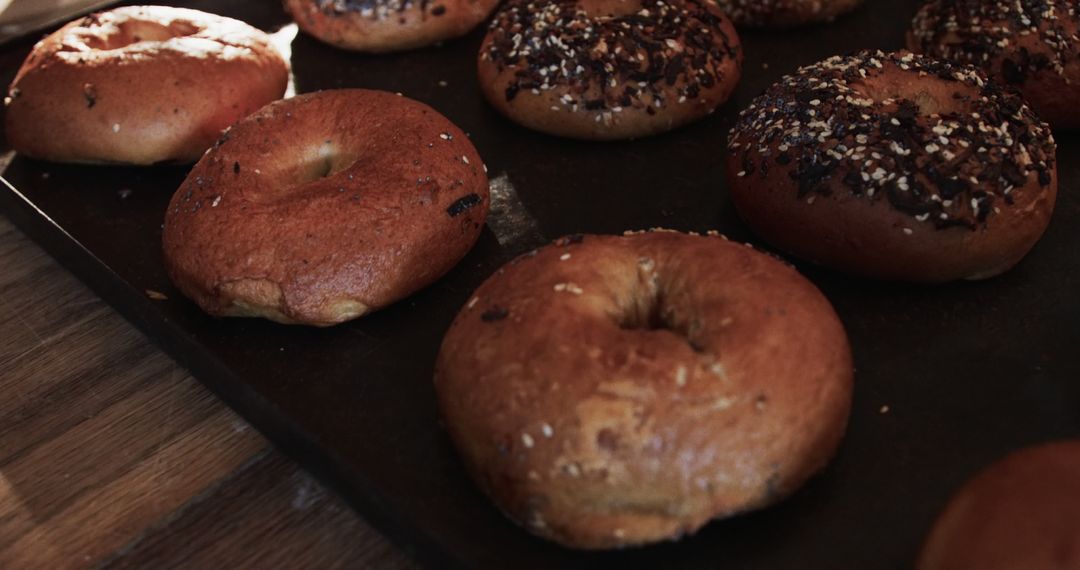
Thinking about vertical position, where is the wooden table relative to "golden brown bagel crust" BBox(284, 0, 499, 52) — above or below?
below

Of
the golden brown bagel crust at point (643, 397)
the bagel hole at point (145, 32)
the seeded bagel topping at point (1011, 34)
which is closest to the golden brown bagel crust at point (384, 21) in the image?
the bagel hole at point (145, 32)

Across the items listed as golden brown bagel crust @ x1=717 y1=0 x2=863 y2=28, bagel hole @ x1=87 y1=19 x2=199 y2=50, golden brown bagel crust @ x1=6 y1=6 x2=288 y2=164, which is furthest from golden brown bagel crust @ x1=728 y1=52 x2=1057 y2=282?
bagel hole @ x1=87 y1=19 x2=199 y2=50

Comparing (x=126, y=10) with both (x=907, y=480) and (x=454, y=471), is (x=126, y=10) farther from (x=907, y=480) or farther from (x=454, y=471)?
(x=907, y=480)

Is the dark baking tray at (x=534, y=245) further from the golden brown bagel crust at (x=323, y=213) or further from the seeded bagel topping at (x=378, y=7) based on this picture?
the seeded bagel topping at (x=378, y=7)

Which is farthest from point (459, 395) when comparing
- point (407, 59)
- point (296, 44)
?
point (296, 44)

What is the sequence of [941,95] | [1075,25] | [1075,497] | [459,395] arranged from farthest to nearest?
[1075,25]
[941,95]
[459,395]
[1075,497]

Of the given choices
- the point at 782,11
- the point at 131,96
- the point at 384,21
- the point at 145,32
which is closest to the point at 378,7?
the point at 384,21

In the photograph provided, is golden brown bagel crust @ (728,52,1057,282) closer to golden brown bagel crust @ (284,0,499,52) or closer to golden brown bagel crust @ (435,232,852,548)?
golden brown bagel crust @ (435,232,852,548)

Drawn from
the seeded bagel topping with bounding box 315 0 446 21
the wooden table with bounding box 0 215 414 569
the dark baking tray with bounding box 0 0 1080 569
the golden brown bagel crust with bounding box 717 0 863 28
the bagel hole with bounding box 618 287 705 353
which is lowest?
the wooden table with bounding box 0 215 414 569
